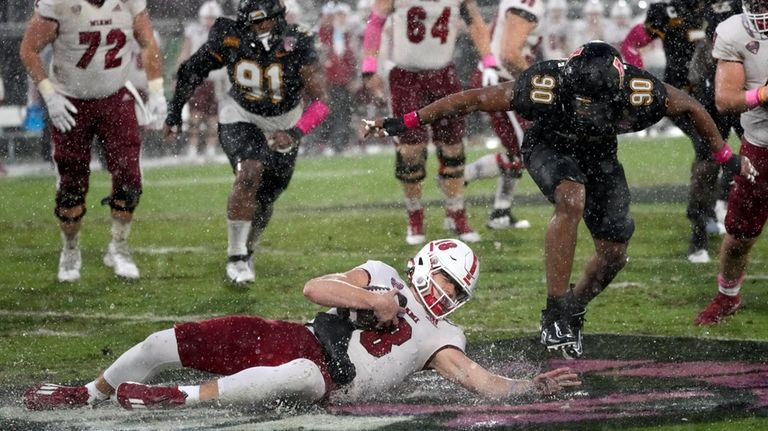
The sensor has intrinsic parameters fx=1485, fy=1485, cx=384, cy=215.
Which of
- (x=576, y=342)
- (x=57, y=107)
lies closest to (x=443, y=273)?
(x=576, y=342)

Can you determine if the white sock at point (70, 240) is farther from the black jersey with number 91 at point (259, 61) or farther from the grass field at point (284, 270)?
the black jersey with number 91 at point (259, 61)

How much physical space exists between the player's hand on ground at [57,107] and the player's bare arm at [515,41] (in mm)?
3498

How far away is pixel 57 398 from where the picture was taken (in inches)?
248

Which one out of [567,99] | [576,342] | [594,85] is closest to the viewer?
[594,85]

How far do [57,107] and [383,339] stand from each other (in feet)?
12.9

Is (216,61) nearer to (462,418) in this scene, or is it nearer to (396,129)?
(396,129)

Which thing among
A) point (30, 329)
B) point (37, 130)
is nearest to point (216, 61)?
point (30, 329)

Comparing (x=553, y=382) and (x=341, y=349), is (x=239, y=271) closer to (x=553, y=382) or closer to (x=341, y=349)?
(x=341, y=349)

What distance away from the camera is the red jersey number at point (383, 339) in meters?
6.28

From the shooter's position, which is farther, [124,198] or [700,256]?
[700,256]

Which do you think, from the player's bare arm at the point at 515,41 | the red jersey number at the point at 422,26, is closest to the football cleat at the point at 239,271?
the red jersey number at the point at 422,26

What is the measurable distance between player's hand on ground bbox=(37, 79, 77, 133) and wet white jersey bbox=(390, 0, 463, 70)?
277cm

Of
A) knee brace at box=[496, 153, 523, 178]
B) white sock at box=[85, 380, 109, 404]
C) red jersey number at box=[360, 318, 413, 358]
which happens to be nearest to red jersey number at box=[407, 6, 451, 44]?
knee brace at box=[496, 153, 523, 178]

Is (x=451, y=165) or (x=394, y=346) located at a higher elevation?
(x=394, y=346)
